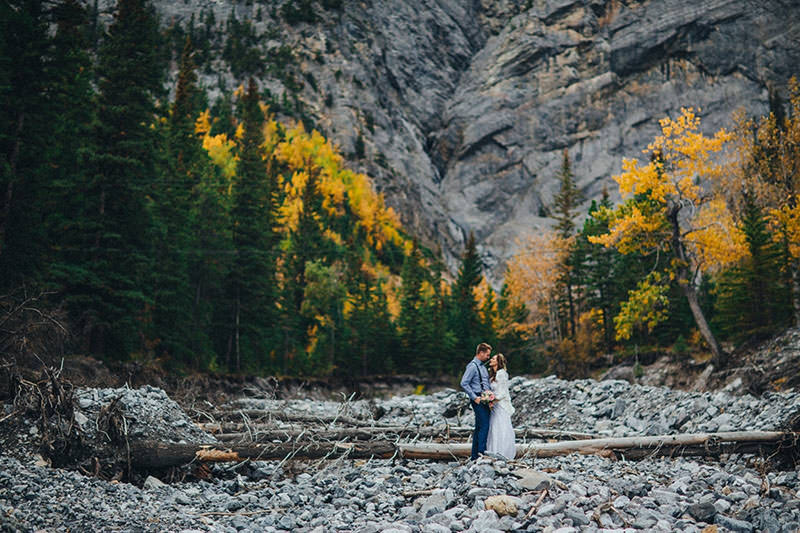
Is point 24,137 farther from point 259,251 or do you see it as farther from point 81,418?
point 259,251

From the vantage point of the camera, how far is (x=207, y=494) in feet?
28.2

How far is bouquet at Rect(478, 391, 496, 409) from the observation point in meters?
9.13

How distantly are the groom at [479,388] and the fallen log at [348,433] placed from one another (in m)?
2.35

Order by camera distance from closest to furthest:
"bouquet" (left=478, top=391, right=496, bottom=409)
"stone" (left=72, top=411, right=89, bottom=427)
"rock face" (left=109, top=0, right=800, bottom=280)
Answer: "bouquet" (left=478, top=391, right=496, bottom=409)
"stone" (left=72, top=411, right=89, bottom=427)
"rock face" (left=109, top=0, right=800, bottom=280)

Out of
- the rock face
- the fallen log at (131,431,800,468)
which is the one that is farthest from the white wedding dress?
the rock face

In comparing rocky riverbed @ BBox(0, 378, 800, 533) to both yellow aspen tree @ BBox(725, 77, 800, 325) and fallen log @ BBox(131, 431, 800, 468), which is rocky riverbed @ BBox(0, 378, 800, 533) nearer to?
fallen log @ BBox(131, 431, 800, 468)

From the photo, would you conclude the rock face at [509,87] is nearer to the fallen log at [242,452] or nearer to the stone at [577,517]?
the fallen log at [242,452]

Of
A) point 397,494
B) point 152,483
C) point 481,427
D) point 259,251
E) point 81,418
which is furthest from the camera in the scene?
point 259,251

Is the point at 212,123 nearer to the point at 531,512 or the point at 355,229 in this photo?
the point at 355,229

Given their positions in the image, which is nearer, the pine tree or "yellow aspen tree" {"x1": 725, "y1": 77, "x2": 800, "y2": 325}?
"yellow aspen tree" {"x1": 725, "y1": 77, "x2": 800, "y2": 325}

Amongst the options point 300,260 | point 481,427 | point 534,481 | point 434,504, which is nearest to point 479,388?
point 481,427

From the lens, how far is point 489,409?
368 inches

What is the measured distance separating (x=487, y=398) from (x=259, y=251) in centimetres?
3030

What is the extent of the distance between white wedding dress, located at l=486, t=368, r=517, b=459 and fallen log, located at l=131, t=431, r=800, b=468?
0.89 m
